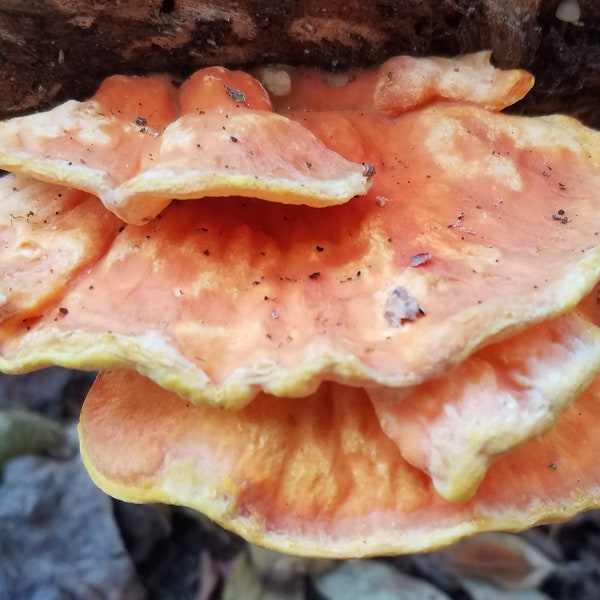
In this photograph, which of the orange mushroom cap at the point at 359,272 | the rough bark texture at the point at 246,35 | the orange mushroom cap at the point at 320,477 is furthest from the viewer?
the rough bark texture at the point at 246,35

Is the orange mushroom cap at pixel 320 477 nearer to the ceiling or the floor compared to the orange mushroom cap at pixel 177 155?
nearer to the floor

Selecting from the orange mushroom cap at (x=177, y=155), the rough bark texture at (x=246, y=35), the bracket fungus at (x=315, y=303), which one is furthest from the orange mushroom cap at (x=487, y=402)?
the rough bark texture at (x=246, y=35)

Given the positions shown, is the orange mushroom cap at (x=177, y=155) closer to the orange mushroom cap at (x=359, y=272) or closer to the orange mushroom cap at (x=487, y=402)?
the orange mushroom cap at (x=359, y=272)

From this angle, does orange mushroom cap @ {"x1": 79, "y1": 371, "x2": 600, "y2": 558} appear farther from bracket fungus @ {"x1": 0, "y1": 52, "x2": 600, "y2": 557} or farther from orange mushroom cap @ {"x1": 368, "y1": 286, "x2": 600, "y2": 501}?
orange mushroom cap @ {"x1": 368, "y1": 286, "x2": 600, "y2": 501}

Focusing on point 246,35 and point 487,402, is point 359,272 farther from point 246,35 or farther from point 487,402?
point 246,35

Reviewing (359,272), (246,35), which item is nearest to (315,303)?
(359,272)

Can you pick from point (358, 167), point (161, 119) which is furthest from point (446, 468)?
point (161, 119)
